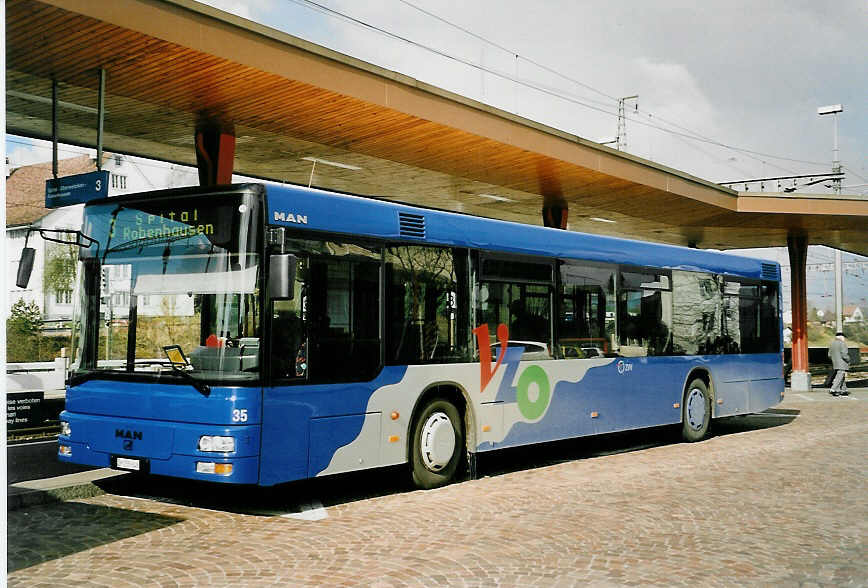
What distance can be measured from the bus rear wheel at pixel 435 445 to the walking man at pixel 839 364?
61.0 feet

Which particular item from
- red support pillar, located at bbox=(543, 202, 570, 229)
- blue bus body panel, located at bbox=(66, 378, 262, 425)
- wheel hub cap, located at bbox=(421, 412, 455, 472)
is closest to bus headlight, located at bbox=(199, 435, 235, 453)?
blue bus body panel, located at bbox=(66, 378, 262, 425)

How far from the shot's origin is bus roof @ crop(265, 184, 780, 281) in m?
8.72

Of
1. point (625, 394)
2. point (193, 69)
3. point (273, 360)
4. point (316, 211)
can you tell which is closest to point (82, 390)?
point (273, 360)

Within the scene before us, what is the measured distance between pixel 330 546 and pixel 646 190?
15.2 metres

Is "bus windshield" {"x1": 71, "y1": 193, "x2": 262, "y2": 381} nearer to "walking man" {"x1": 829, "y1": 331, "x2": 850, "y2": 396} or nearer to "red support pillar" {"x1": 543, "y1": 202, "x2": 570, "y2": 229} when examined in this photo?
"red support pillar" {"x1": 543, "y1": 202, "x2": 570, "y2": 229}

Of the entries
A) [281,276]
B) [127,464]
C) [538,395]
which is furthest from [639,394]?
[127,464]

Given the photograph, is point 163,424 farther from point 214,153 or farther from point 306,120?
point 214,153

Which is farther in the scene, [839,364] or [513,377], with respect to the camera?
[839,364]

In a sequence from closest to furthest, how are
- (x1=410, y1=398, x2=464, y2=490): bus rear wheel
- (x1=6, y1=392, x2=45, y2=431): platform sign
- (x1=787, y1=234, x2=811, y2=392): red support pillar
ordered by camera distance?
(x1=410, y1=398, x2=464, y2=490): bus rear wheel, (x1=6, y1=392, x2=45, y2=431): platform sign, (x1=787, y1=234, x2=811, y2=392): red support pillar

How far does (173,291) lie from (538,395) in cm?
505

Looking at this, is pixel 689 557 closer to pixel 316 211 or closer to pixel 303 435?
pixel 303 435

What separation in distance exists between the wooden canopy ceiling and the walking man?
3859 mm

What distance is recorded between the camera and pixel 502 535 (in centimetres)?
768

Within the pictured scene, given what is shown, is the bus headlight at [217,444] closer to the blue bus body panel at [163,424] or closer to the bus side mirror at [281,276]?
the blue bus body panel at [163,424]
